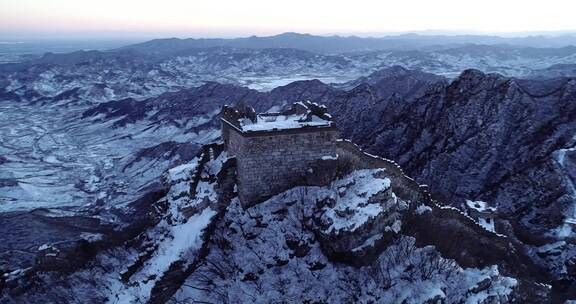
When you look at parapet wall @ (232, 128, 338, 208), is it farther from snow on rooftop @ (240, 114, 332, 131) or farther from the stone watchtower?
snow on rooftop @ (240, 114, 332, 131)

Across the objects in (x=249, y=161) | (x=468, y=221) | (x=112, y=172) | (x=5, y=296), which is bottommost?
(x=112, y=172)

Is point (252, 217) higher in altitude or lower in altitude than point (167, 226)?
higher

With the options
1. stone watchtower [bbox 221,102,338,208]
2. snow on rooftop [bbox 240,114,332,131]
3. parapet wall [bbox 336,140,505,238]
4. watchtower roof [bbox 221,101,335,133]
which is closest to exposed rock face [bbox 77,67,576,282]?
parapet wall [bbox 336,140,505,238]

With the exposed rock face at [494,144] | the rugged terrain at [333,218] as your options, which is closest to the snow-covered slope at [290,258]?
the rugged terrain at [333,218]

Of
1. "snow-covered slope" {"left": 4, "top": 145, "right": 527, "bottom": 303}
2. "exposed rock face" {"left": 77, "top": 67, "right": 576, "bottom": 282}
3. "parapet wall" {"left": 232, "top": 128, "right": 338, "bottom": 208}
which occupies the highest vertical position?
"parapet wall" {"left": 232, "top": 128, "right": 338, "bottom": 208}

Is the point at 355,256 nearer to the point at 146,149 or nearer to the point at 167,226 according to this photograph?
the point at 167,226

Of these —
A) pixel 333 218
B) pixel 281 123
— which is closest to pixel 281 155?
pixel 281 123

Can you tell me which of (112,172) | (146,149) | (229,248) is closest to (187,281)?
(229,248)

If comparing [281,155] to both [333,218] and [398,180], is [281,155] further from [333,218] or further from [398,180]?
[398,180]
